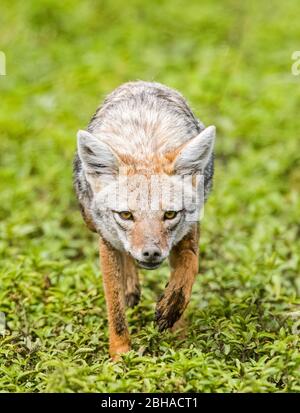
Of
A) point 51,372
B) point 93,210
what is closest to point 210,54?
point 93,210

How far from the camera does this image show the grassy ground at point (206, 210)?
23.1ft

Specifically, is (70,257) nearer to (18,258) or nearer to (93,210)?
(18,258)

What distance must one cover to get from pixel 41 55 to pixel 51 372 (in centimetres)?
1054

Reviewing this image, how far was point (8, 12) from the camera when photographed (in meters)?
18.0

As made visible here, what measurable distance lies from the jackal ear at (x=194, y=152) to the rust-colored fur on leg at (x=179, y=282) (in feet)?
2.27

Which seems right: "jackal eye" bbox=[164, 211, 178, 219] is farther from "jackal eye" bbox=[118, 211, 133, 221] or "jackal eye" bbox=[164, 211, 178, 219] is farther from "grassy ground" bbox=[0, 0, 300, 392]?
"grassy ground" bbox=[0, 0, 300, 392]

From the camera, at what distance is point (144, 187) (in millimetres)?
6969

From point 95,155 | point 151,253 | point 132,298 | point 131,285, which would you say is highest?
point 95,155

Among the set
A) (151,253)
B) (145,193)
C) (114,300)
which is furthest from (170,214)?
(114,300)

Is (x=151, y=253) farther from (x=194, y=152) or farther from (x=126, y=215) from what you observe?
(x=194, y=152)

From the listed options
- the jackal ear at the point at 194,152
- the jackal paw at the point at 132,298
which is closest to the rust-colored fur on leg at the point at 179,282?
the jackal ear at the point at 194,152

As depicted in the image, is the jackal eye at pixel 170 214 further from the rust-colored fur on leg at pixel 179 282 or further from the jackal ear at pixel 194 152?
the rust-colored fur on leg at pixel 179 282

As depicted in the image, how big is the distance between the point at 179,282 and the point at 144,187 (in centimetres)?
106
